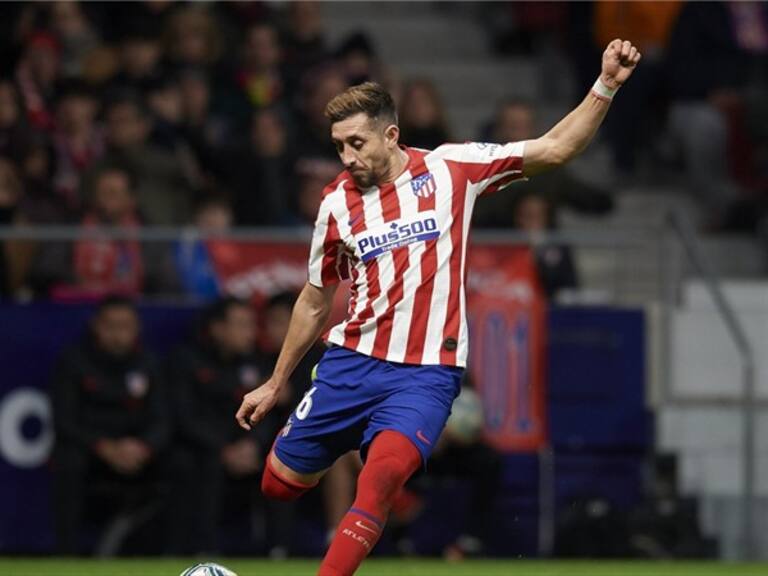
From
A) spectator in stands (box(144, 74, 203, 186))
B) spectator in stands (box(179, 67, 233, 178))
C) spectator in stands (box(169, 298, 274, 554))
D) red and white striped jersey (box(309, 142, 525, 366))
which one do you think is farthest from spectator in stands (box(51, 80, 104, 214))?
red and white striped jersey (box(309, 142, 525, 366))

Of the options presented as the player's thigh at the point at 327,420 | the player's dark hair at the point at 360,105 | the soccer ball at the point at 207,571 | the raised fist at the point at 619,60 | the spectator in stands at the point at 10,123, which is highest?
the raised fist at the point at 619,60

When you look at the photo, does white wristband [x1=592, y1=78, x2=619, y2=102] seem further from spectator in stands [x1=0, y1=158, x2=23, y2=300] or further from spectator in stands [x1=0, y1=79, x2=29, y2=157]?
spectator in stands [x1=0, y1=79, x2=29, y2=157]

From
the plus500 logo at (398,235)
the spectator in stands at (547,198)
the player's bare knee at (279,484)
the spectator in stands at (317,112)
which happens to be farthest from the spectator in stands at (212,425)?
the plus500 logo at (398,235)

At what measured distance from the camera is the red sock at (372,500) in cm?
764

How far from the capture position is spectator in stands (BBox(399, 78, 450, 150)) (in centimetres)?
1533

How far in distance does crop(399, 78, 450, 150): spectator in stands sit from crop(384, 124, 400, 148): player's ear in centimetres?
697

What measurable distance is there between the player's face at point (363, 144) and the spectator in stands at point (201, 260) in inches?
211

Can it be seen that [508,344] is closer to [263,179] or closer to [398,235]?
[263,179]

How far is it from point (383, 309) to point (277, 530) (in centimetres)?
541

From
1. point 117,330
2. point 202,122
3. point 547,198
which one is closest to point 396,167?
point 117,330

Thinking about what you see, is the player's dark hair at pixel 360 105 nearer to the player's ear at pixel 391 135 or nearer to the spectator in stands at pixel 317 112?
the player's ear at pixel 391 135

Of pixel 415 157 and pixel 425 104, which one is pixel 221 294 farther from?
pixel 415 157

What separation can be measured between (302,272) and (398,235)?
560 cm

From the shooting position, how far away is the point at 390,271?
821 centimetres
